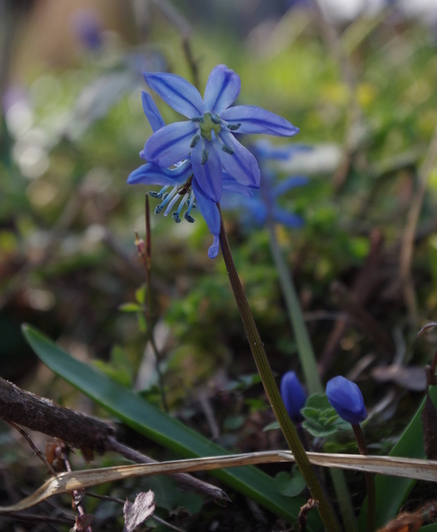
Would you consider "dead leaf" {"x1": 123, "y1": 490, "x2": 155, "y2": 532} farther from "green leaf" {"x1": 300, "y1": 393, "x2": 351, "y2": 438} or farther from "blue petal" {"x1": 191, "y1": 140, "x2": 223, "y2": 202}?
"blue petal" {"x1": 191, "y1": 140, "x2": 223, "y2": 202}

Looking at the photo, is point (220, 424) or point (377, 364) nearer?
point (220, 424)

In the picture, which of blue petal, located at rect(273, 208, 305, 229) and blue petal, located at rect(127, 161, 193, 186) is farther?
blue petal, located at rect(273, 208, 305, 229)

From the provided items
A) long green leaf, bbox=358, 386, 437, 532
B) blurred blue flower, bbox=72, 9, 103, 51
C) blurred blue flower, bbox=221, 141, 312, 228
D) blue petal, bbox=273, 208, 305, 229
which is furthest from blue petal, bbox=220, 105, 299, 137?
blurred blue flower, bbox=72, 9, 103, 51

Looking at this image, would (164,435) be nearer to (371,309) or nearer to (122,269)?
(371,309)

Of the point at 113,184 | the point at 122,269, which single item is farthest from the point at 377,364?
the point at 113,184

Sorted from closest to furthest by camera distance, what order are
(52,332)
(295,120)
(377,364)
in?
(377,364) → (52,332) → (295,120)

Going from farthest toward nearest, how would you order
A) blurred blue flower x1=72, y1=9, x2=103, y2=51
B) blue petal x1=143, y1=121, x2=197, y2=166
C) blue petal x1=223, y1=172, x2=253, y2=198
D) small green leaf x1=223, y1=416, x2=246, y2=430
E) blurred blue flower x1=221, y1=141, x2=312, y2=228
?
blurred blue flower x1=72, y1=9, x2=103, y2=51
blurred blue flower x1=221, y1=141, x2=312, y2=228
small green leaf x1=223, y1=416, x2=246, y2=430
blue petal x1=223, y1=172, x2=253, y2=198
blue petal x1=143, y1=121, x2=197, y2=166
